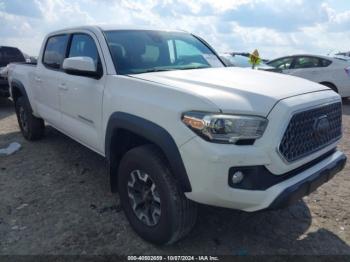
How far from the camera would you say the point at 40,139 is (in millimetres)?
6516

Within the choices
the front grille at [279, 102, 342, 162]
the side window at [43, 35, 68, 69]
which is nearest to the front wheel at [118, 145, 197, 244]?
the front grille at [279, 102, 342, 162]

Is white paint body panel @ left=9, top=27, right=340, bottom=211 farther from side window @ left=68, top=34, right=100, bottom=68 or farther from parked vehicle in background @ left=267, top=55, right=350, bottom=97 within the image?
parked vehicle in background @ left=267, top=55, right=350, bottom=97

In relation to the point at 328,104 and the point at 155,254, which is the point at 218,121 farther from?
the point at 155,254

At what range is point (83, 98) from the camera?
398cm

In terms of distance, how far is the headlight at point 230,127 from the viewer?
8.33ft

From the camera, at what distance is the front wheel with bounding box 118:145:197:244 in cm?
286

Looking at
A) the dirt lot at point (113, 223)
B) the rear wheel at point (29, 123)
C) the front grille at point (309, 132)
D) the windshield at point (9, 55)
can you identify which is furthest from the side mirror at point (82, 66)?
the windshield at point (9, 55)

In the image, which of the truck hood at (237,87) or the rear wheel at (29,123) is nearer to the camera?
the truck hood at (237,87)

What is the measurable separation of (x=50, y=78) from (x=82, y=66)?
1.59 metres

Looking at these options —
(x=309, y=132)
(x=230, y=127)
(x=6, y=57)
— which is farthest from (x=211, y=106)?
(x=6, y=57)

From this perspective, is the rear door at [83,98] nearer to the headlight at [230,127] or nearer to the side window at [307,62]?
the headlight at [230,127]

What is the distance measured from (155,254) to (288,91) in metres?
1.73

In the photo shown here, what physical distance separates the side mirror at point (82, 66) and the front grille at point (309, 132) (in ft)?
6.43

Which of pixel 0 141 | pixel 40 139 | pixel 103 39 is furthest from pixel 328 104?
pixel 0 141
